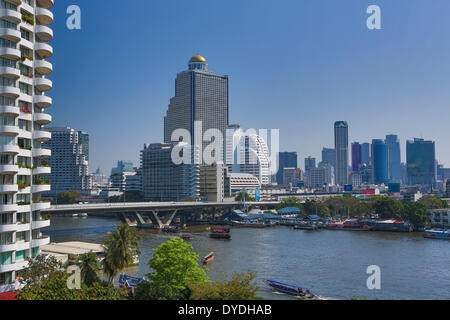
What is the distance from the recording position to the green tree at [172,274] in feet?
96.2

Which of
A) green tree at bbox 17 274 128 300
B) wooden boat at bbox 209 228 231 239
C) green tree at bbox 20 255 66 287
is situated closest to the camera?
green tree at bbox 17 274 128 300

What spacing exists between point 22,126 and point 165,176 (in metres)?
122

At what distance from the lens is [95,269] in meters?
32.2

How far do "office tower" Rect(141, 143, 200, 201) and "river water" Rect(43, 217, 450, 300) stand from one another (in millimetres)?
56616

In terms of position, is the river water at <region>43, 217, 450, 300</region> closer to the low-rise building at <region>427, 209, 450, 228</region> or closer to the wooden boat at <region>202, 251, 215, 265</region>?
the wooden boat at <region>202, 251, 215, 265</region>

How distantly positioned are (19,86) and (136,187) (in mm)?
141246

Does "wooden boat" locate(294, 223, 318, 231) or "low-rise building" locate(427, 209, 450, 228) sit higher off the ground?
"low-rise building" locate(427, 209, 450, 228)

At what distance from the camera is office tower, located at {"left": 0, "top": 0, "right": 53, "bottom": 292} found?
3119 centimetres

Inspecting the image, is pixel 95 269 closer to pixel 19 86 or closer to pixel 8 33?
pixel 19 86

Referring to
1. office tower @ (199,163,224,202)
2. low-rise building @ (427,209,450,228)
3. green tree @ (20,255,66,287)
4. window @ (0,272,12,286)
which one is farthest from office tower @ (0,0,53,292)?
office tower @ (199,163,224,202)

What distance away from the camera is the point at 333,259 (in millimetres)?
55969

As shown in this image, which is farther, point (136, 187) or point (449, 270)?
point (136, 187)

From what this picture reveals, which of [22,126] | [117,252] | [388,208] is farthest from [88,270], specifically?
[388,208]
